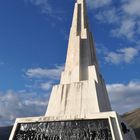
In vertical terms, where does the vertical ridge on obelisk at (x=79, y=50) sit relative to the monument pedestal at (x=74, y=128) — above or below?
above

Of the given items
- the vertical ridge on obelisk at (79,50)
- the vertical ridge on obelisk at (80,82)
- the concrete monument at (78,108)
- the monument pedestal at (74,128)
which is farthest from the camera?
the vertical ridge on obelisk at (79,50)

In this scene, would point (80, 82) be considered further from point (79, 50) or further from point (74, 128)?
point (74, 128)

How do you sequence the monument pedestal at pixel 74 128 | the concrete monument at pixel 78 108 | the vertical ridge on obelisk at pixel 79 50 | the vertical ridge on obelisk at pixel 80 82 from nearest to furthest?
the monument pedestal at pixel 74 128
the concrete monument at pixel 78 108
the vertical ridge on obelisk at pixel 80 82
the vertical ridge on obelisk at pixel 79 50

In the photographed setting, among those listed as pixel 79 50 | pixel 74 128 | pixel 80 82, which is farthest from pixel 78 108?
pixel 79 50

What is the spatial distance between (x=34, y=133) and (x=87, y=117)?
10.6 feet

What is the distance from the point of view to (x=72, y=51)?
18.7 meters

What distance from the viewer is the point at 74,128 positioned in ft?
47.8

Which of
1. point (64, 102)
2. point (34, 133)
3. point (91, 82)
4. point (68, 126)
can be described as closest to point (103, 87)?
point (91, 82)

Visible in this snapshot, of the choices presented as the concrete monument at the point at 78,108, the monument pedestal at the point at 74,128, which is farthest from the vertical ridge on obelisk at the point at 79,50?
the monument pedestal at the point at 74,128

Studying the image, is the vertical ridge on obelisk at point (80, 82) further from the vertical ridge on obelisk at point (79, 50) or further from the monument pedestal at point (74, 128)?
the monument pedestal at point (74, 128)

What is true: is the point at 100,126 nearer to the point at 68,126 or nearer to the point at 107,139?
the point at 107,139

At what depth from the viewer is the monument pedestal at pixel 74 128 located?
45.8 ft

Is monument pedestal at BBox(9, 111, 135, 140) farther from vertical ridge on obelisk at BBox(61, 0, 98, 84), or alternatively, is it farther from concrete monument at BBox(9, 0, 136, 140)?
vertical ridge on obelisk at BBox(61, 0, 98, 84)

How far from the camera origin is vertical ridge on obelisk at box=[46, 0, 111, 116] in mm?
15828
